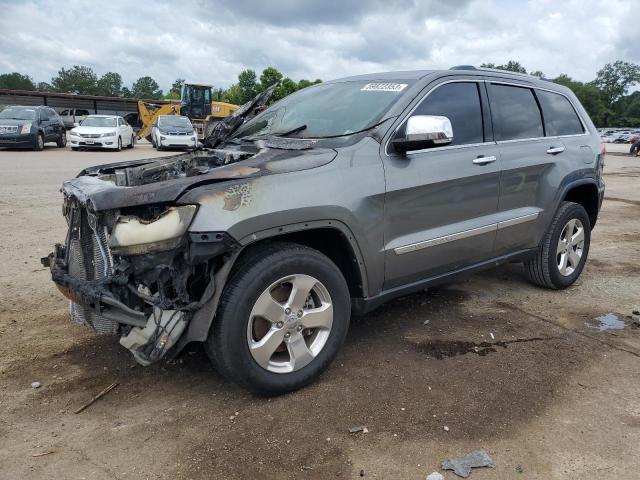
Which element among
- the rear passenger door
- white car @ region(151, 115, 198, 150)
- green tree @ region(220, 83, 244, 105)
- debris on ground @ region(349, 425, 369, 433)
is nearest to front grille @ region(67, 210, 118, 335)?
debris on ground @ region(349, 425, 369, 433)

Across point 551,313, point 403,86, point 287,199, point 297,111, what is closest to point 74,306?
point 287,199

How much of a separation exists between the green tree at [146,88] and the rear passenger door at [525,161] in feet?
376

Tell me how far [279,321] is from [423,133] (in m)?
1.42

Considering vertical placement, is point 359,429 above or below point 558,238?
below

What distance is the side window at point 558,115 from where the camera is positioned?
15.1 feet

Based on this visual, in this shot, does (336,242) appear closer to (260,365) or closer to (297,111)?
(260,365)

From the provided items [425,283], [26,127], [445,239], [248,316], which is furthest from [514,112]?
[26,127]

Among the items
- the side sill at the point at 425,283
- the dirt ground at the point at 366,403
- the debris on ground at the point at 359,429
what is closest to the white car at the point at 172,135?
the dirt ground at the point at 366,403

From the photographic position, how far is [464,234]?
3.69 m

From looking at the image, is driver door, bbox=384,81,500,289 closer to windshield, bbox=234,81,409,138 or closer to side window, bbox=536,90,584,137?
windshield, bbox=234,81,409,138

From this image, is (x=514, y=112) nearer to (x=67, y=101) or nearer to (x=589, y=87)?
(x=67, y=101)

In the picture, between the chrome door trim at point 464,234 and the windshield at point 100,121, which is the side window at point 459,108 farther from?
the windshield at point 100,121

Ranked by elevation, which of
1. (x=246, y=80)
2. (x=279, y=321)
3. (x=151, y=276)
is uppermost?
(x=246, y=80)

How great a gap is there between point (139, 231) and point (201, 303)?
0.46 metres
